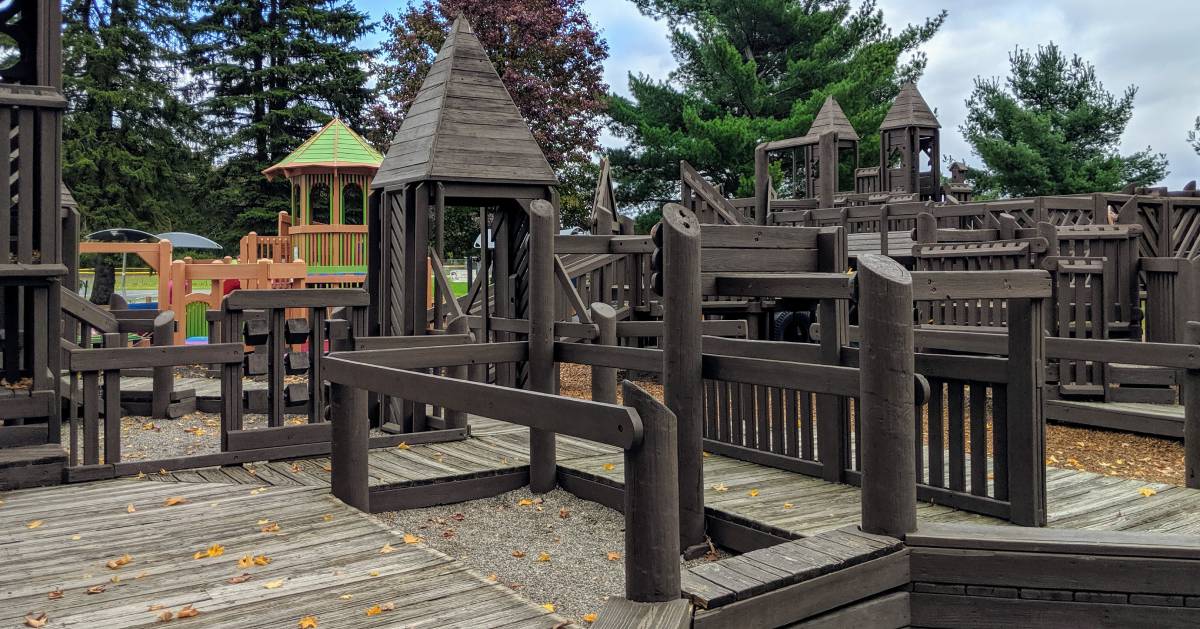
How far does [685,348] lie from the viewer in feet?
19.0

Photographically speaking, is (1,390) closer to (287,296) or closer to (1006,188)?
(287,296)

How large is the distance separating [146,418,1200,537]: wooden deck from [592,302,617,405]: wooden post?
1.79ft

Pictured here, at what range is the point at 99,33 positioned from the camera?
38406mm

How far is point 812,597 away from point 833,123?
2355cm

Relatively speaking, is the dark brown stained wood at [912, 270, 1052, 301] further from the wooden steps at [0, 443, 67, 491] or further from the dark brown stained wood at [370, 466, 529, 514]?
the wooden steps at [0, 443, 67, 491]

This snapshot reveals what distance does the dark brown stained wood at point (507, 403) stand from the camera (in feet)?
12.7

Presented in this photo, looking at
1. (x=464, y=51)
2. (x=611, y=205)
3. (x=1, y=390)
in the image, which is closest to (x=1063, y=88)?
(x=611, y=205)

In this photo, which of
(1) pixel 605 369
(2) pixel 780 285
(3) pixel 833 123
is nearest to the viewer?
(2) pixel 780 285

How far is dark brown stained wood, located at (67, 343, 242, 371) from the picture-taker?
279 inches

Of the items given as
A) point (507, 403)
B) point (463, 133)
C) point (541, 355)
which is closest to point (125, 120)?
point (463, 133)

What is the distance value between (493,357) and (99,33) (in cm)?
3894

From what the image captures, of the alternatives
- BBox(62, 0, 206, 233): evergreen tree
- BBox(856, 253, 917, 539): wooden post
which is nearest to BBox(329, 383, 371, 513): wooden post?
BBox(856, 253, 917, 539): wooden post

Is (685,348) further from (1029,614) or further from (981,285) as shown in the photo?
(1029,614)

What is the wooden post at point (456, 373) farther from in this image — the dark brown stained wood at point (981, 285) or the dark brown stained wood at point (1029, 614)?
the dark brown stained wood at point (1029, 614)
